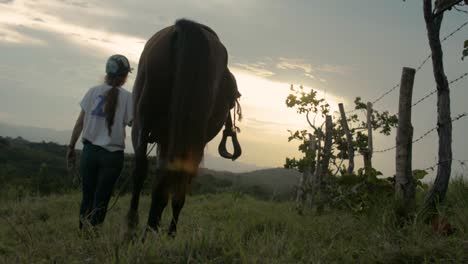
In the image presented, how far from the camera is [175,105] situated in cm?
389

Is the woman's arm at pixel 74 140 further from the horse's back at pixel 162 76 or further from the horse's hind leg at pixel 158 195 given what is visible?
the horse's hind leg at pixel 158 195

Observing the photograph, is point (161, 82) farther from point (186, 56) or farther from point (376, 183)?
point (376, 183)

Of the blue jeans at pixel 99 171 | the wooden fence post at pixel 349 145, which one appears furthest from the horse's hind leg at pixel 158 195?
the wooden fence post at pixel 349 145

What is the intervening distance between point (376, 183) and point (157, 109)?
310cm

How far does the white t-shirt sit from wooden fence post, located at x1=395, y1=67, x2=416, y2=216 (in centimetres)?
334

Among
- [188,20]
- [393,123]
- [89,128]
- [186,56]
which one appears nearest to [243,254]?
[186,56]

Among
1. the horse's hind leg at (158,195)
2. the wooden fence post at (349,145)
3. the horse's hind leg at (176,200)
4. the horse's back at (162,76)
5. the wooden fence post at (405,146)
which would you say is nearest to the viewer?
the horse's hind leg at (158,195)

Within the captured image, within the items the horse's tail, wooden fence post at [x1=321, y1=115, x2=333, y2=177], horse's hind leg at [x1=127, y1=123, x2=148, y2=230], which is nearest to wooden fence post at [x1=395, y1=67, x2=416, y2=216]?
the horse's tail

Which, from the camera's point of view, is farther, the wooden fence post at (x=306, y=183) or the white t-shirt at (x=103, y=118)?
the wooden fence post at (x=306, y=183)

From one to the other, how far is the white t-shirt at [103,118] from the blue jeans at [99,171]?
92mm

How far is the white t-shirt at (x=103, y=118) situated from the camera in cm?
520

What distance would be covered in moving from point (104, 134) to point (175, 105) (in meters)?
1.68

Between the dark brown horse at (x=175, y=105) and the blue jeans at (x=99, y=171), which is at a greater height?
→ the dark brown horse at (x=175, y=105)

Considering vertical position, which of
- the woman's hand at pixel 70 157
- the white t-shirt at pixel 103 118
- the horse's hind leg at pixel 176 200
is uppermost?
the white t-shirt at pixel 103 118
